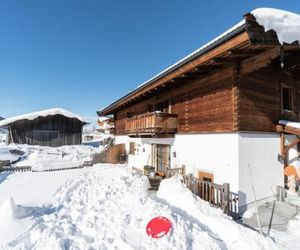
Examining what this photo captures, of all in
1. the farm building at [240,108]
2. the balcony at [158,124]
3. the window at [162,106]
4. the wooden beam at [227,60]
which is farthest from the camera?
the window at [162,106]

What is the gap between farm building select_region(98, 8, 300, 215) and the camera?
17.9 feet

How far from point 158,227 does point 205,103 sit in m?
5.77

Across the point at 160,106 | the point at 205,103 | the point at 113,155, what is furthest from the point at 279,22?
the point at 113,155

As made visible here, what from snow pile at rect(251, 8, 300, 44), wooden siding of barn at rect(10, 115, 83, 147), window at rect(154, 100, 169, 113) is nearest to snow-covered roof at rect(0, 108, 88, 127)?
wooden siding of barn at rect(10, 115, 83, 147)

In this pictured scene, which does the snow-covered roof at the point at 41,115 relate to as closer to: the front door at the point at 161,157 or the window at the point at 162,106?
the window at the point at 162,106

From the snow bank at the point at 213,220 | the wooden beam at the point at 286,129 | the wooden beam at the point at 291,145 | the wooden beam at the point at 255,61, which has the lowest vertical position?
the snow bank at the point at 213,220

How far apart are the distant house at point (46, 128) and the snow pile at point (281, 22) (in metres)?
28.3

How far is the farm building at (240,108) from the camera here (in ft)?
17.9

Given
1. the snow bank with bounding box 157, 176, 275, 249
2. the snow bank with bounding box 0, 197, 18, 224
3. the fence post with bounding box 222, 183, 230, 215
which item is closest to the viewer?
the snow bank with bounding box 157, 176, 275, 249

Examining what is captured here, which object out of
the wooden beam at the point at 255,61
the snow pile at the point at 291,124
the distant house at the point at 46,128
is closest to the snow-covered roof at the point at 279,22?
the wooden beam at the point at 255,61

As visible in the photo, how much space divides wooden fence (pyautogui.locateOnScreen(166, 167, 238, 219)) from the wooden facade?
216 cm

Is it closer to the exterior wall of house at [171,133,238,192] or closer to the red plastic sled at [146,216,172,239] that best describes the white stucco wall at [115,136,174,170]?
the exterior wall of house at [171,133,238,192]

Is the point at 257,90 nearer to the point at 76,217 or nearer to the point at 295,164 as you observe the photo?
the point at 295,164

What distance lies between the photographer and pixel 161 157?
1178 centimetres
